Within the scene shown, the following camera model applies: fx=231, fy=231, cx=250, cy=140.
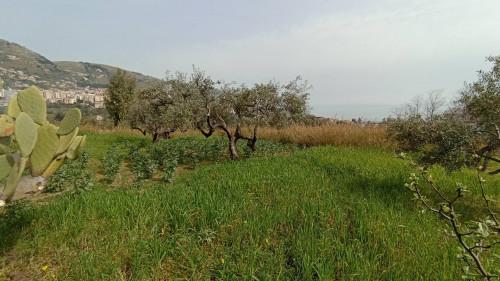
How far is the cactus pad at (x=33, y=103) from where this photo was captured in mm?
2229

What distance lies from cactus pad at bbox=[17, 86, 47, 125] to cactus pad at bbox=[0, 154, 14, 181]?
41cm

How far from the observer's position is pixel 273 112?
10969 mm

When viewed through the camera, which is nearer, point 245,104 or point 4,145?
point 4,145

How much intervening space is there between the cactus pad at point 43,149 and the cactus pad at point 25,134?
165mm

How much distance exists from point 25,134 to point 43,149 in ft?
0.76

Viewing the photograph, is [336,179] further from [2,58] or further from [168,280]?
[2,58]

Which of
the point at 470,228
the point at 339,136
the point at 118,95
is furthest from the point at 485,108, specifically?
the point at 118,95

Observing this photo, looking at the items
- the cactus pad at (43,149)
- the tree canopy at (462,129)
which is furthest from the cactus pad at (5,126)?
the tree canopy at (462,129)

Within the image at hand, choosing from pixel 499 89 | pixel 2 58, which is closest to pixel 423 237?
pixel 499 89

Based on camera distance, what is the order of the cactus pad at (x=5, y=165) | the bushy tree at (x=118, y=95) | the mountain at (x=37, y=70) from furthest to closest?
1. the mountain at (x=37, y=70)
2. the bushy tree at (x=118, y=95)
3. the cactus pad at (x=5, y=165)

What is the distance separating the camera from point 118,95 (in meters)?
31.2

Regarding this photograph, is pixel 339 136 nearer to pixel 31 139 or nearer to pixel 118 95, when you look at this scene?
pixel 31 139

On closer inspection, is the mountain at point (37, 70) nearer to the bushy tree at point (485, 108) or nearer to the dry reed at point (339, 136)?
the dry reed at point (339, 136)

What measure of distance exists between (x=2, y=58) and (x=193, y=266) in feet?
634
